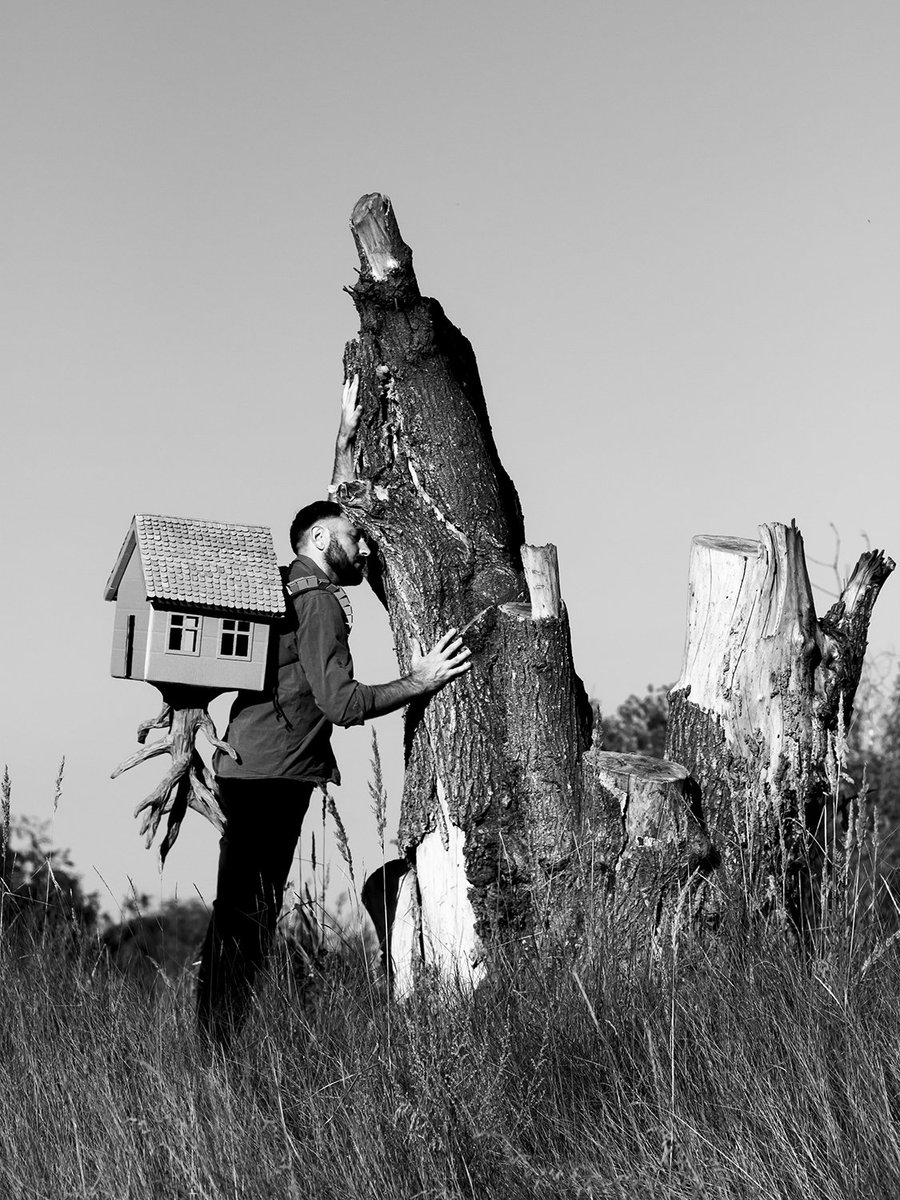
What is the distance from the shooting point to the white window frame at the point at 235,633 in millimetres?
5320

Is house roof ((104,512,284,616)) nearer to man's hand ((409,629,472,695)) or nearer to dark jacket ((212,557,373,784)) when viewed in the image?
dark jacket ((212,557,373,784))

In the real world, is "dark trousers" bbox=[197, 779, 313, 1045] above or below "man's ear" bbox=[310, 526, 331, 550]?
below

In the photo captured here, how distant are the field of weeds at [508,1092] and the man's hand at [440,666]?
4.27 ft

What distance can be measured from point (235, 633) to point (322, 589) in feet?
1.38

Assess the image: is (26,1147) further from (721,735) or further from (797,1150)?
(721,735)

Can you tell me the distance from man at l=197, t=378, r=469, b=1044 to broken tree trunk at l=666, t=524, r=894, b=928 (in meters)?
1.10

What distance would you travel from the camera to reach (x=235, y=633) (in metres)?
5.34

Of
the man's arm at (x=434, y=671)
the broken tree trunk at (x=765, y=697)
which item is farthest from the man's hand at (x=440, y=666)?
the broken tree trunk at (x=765, y=697)

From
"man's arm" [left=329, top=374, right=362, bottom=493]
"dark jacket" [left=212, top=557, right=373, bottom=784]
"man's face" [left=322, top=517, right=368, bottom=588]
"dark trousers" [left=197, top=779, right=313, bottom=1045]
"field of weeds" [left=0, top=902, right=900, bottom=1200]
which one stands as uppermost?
"man's arm" [left=329, top=374, right=362, bottom=493]

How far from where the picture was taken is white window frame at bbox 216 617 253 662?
17.5 feet

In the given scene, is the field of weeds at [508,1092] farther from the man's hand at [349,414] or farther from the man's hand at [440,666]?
the man's hand at [349,414]

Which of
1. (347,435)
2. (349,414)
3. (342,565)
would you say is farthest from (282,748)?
(349,414)

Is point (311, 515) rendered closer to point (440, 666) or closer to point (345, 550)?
point (345, 550)

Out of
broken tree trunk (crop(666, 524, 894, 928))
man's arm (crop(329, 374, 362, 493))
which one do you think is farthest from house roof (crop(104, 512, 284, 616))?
broken tree trunk (crop(666, 524, 894, 928))
